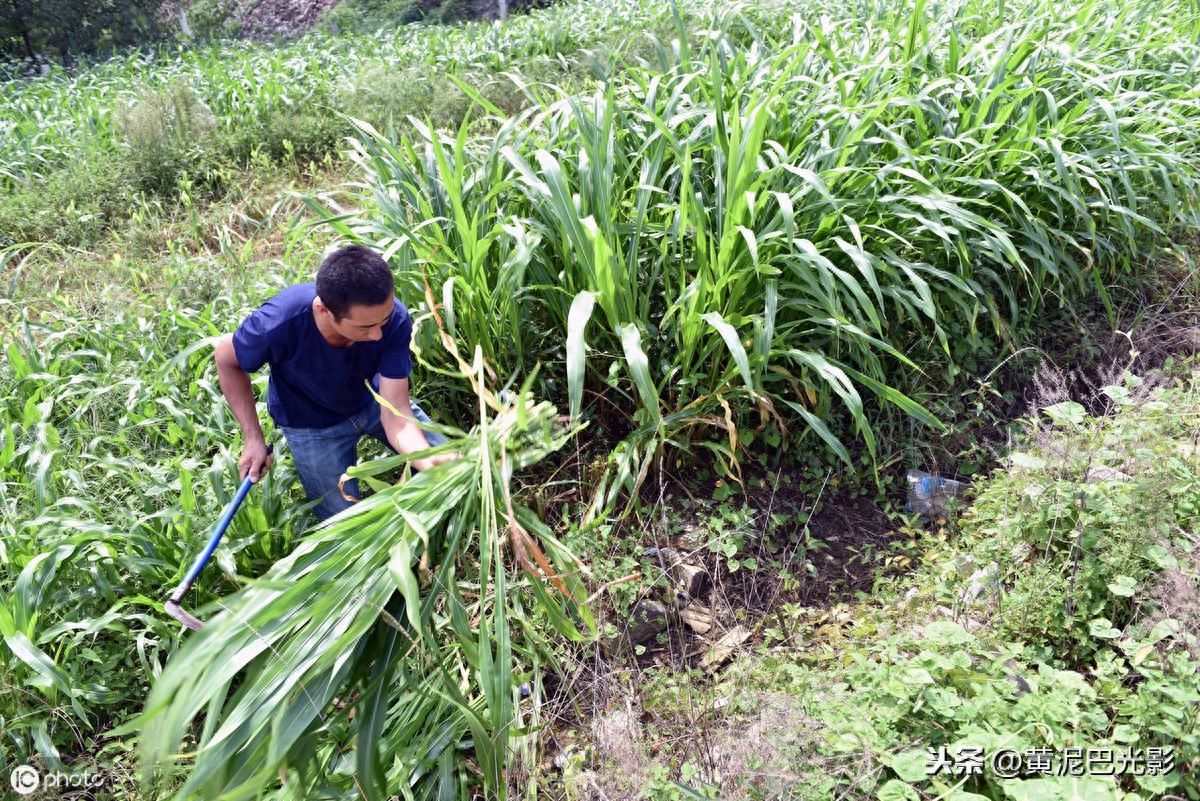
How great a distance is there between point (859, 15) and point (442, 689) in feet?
15.5

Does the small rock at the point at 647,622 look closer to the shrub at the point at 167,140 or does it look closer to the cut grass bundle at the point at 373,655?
the cut grass bundle at the point at 373,655

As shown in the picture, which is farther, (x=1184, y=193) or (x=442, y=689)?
(x=1184, y=193)

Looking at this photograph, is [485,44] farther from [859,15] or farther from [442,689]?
[442,689]

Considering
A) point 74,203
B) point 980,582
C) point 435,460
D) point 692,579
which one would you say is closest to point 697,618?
point 692,579

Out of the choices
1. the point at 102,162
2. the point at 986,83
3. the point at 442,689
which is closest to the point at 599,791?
the point at 442,689

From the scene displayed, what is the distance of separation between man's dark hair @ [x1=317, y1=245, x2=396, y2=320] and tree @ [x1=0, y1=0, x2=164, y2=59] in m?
9.65

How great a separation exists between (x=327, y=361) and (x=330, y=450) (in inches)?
12.7

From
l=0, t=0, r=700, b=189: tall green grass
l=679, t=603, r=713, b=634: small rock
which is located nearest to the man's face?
l=679, t=603, r=713, b=634: small rock

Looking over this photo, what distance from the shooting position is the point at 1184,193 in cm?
315

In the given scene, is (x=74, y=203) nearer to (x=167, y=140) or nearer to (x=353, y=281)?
(x=167, y=140)

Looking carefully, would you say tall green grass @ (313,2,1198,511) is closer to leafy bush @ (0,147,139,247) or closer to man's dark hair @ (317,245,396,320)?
man's dark hair @ (317,245,396,320)

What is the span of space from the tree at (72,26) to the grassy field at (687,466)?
6.54m

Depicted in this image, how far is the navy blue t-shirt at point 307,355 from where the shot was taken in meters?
1.83

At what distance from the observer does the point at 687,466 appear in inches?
95.9
